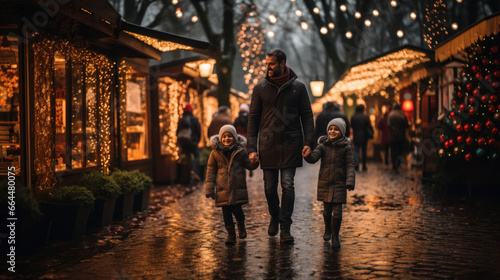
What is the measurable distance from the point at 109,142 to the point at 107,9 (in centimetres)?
306

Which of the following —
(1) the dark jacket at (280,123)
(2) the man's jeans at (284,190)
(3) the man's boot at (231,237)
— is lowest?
(3) the man's boot at (231,237)

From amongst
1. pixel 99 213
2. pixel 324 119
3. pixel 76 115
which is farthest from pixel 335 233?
pixel 324 119

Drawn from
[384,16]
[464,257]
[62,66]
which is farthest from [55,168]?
[384,16]

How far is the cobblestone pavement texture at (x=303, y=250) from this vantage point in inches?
268

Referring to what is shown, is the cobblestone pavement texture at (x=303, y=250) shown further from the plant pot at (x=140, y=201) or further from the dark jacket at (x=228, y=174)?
the dark jacket at (x=228, y=174)

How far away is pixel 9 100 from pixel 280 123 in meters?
4.03

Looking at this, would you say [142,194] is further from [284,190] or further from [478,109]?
[478,109]

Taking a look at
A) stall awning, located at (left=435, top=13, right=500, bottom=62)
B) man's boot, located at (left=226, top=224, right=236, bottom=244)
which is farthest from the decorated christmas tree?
man's boot, located at (left=226, top=224, right=236, bottom=244)

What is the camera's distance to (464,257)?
292 inches

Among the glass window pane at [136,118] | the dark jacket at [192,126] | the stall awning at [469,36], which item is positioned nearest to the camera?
the stall awning at [469,36]

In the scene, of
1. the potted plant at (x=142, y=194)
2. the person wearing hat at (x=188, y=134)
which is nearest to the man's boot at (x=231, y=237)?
the potted plant at (x=142, y=194)

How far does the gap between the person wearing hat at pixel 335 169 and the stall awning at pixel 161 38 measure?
4156 mm

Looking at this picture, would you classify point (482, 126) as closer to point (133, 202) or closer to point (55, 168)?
point (133, 202)

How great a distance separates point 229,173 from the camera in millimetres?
8469
